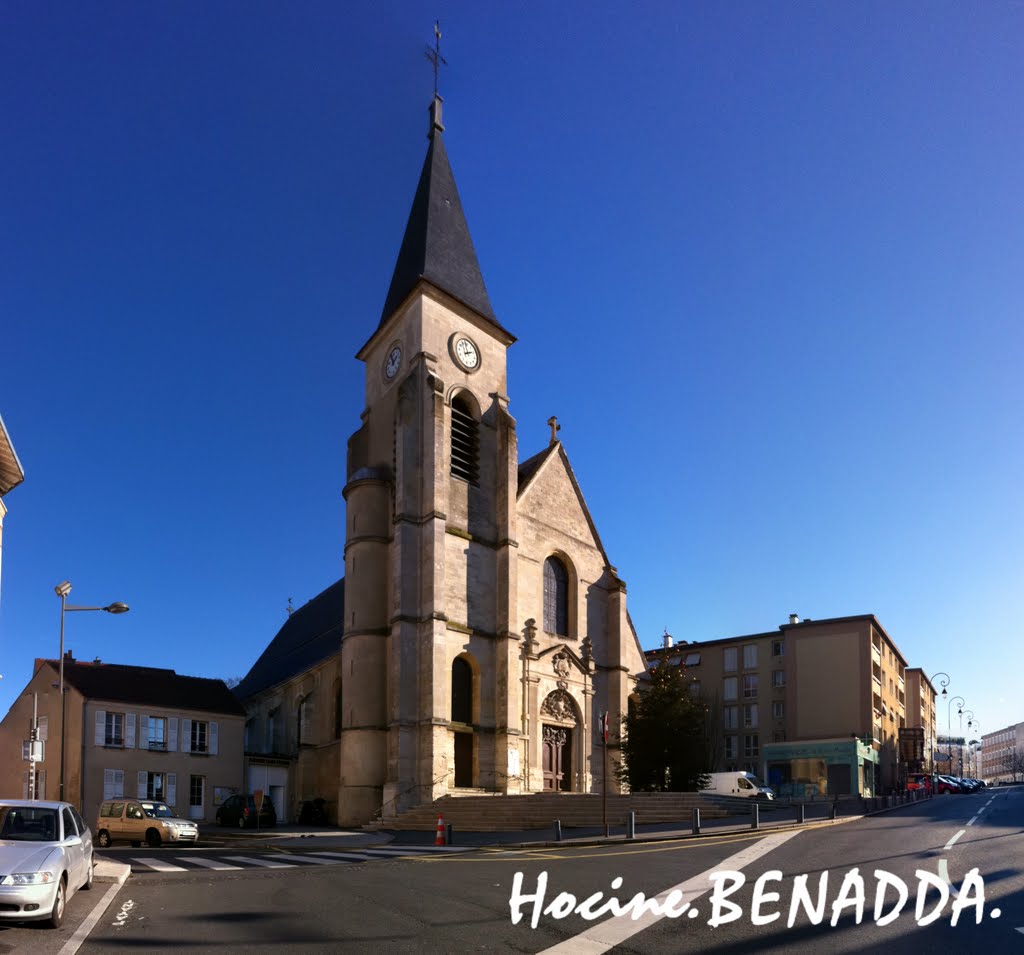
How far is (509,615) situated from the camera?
1420 inches

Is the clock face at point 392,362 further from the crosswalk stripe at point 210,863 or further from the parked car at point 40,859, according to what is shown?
the parked car at point 40,859

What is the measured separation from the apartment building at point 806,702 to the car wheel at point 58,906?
49.7m

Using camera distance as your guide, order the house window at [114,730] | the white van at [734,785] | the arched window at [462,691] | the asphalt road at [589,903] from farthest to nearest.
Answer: the white van at [734,785] < the house window at [114,730] < the arched window at [462,691] < the asphalt road at [589,903]

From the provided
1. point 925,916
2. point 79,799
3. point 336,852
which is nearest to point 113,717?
point 79,799

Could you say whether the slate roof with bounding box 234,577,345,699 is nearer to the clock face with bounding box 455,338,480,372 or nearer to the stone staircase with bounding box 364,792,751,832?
the stone staircase with bounding box 364,792,751,832

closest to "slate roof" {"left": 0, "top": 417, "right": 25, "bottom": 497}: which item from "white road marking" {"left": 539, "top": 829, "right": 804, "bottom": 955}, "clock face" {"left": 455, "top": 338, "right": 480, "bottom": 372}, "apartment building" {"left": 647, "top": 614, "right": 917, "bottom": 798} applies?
"white road marking" {"left": 539, "top": 829, "right": 804, "bottom": 955}

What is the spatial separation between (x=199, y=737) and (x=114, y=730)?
3474mm

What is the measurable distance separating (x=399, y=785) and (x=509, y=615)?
7432 millimetres

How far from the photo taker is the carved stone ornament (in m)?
37.5

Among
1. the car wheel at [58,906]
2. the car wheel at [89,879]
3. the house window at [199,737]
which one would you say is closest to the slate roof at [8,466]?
the car wheel at [89,879]

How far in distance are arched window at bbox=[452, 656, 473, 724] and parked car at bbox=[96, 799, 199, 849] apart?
11784 mm

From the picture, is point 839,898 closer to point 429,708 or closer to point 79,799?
point 429,708

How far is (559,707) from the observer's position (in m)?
38.1

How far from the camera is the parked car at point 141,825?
2398cm
